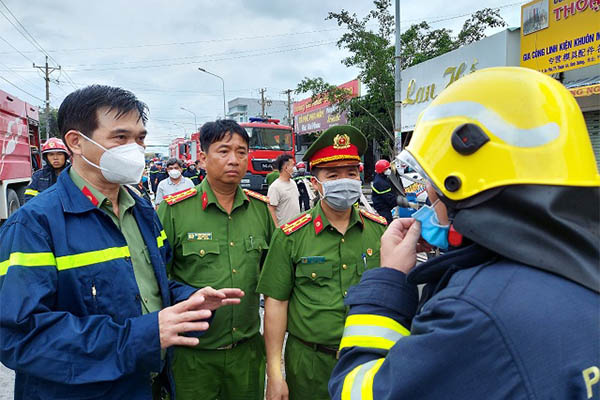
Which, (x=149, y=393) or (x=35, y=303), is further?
(x=149, y=393)

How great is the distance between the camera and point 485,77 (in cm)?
99

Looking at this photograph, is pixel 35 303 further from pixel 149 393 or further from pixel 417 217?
pixel 417 217

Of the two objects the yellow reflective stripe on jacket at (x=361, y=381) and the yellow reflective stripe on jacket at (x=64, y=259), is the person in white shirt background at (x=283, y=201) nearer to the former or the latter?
the yellow reflective stripe on jacket at (x=64, y=259)

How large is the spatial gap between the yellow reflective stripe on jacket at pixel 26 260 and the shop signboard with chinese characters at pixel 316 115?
22.2 metres

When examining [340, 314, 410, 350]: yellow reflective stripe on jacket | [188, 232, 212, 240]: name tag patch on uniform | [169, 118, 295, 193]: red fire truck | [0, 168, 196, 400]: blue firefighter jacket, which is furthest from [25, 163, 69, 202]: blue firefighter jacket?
[169, 118, 295, 193]: red fire truck

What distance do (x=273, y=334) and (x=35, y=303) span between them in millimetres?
1158

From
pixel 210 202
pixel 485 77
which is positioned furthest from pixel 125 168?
pixel 485 77

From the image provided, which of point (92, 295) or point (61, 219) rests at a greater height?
point (61, 219)

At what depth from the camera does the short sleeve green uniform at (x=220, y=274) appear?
224 centimetres

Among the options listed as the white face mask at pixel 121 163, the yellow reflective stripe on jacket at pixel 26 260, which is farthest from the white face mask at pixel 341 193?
the yellow reflective stripe on jacket at pixel 26 260

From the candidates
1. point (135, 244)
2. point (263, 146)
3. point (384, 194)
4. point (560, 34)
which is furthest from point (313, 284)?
point (263, 146)

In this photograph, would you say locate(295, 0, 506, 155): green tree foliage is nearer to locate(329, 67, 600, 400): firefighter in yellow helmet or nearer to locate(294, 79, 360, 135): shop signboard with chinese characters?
locate(294, 79, 360, 135): shop signboard with chinese characters

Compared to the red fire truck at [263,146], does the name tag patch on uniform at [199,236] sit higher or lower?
lower

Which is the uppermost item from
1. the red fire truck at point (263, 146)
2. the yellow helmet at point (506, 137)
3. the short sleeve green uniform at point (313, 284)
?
→ the red fire truck at point (263, 146)
